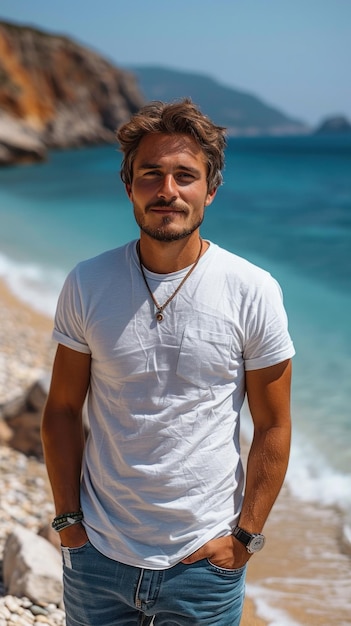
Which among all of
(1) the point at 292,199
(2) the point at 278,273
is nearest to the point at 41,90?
(1) the point at 292,199

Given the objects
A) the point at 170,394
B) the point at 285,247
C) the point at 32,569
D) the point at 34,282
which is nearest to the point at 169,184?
the point at 170,394

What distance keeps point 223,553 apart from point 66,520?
0.48m

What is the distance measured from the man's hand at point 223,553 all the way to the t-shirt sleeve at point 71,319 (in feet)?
2.19

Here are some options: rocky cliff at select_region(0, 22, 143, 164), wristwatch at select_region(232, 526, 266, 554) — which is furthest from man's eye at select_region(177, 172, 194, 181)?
rocky cliff at select_region(0, 22, 143, 164)

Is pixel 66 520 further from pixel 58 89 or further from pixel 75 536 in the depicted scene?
pixel 58 89

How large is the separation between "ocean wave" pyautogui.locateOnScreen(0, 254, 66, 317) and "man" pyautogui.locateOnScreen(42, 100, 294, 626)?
9.25 metres

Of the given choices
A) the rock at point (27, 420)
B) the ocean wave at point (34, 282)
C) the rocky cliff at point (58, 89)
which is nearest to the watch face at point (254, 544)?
the rock at point (27, 420)

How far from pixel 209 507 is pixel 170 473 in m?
0.15

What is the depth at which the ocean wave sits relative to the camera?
1221 centimetres

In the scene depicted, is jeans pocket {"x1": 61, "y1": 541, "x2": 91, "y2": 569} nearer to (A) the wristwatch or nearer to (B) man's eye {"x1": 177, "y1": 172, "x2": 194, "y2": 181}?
(A) the wristwatch

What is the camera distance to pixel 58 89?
70.1 m

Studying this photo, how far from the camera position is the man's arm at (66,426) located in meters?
2.39

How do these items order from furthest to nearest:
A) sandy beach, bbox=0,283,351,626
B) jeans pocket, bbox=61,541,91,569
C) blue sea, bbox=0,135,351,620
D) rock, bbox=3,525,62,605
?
1. blue sea, bbox=0,135,351,620
2. sandy beach, bbox=0,283,351,626
3. rock, bbox=3,525,62,605
4. jeans pocket, bbox=61,541,91,569

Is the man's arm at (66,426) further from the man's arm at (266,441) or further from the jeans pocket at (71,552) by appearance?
the man's arm at (266,441)
